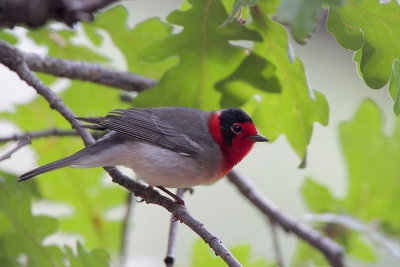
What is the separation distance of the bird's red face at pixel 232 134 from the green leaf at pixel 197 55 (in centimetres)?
9

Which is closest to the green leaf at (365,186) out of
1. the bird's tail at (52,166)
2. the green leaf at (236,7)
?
the bird's tail at (52,166)

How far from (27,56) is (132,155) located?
630mm

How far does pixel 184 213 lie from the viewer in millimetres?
1724

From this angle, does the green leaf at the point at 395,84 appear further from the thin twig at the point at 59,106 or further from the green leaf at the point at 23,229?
the green leaf at the point at 23,229

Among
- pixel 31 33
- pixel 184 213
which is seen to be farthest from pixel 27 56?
pixel 184 213

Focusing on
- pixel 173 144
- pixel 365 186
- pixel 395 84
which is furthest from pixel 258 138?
pixel 365 186

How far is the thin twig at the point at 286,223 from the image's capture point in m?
2.59

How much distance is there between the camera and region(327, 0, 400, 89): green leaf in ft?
5.13

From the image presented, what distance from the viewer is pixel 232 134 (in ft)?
7.53

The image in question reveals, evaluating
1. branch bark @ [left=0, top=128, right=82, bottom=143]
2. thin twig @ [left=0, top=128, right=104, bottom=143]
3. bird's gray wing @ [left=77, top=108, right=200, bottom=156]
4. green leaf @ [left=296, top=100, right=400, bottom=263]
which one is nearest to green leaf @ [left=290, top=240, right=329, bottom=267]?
green leaf @ [left=296, top=100, right=400, bottom=263]

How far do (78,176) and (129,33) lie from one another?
94cm

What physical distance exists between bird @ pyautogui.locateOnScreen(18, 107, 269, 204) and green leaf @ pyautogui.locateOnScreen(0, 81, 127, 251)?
66 cm

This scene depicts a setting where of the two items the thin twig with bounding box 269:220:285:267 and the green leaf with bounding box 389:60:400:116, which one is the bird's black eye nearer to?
the thin twig with bounding box 269:220:285:267

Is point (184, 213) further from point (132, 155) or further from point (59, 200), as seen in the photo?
point (59, 200)
